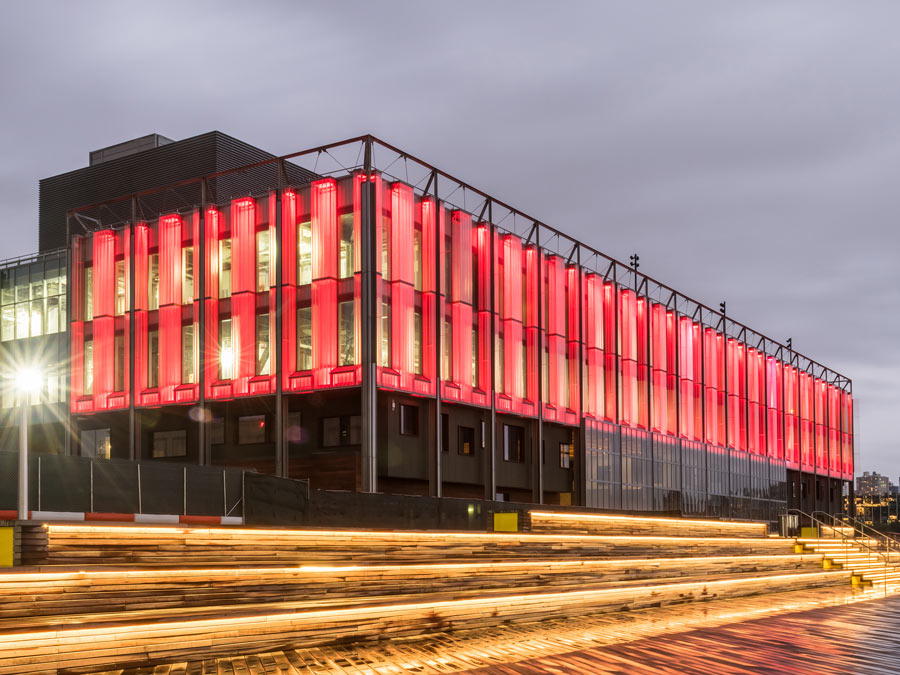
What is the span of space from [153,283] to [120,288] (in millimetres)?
2140

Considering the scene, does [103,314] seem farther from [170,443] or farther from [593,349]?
[593,349]

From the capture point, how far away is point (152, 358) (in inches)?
1667

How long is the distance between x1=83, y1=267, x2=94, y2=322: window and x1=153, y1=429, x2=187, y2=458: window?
663 cm

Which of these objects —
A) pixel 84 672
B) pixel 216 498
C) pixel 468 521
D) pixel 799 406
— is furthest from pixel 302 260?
pixel 799 406

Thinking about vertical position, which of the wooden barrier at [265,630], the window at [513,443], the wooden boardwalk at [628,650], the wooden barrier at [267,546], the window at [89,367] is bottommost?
the wooden boardwalk at [628,650]

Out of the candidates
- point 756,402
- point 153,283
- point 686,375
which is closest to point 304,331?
point 153,283

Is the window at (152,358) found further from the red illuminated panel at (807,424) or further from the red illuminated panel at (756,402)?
the red illuminated panel at (807,424)

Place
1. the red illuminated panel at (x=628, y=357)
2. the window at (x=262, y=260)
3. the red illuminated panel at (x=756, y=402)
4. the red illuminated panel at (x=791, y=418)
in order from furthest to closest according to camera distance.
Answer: the red illuminated panel at (x=791, y=418)
the red illuminated panel at (x=756, y=402)
the red illuminated panel at (x=628, y=357)
the window at (x=262, y=260)

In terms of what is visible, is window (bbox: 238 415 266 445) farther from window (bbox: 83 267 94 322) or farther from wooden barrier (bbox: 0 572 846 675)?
wooden barrier (bbox: 0 572 846 675)

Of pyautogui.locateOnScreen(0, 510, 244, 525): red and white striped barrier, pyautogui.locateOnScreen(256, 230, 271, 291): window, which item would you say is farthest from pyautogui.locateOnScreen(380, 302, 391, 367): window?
pyautogui.locateOnScreen(0, 510, 244, 525): red and white striped barrier

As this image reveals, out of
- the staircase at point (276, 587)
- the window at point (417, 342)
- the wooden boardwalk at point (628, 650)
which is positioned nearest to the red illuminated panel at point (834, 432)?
the window at point (417, 342)

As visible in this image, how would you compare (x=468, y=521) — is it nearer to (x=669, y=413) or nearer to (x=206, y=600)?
(x=206, y=600)

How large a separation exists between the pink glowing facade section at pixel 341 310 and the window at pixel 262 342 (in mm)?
58

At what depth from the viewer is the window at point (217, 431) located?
137 ft
